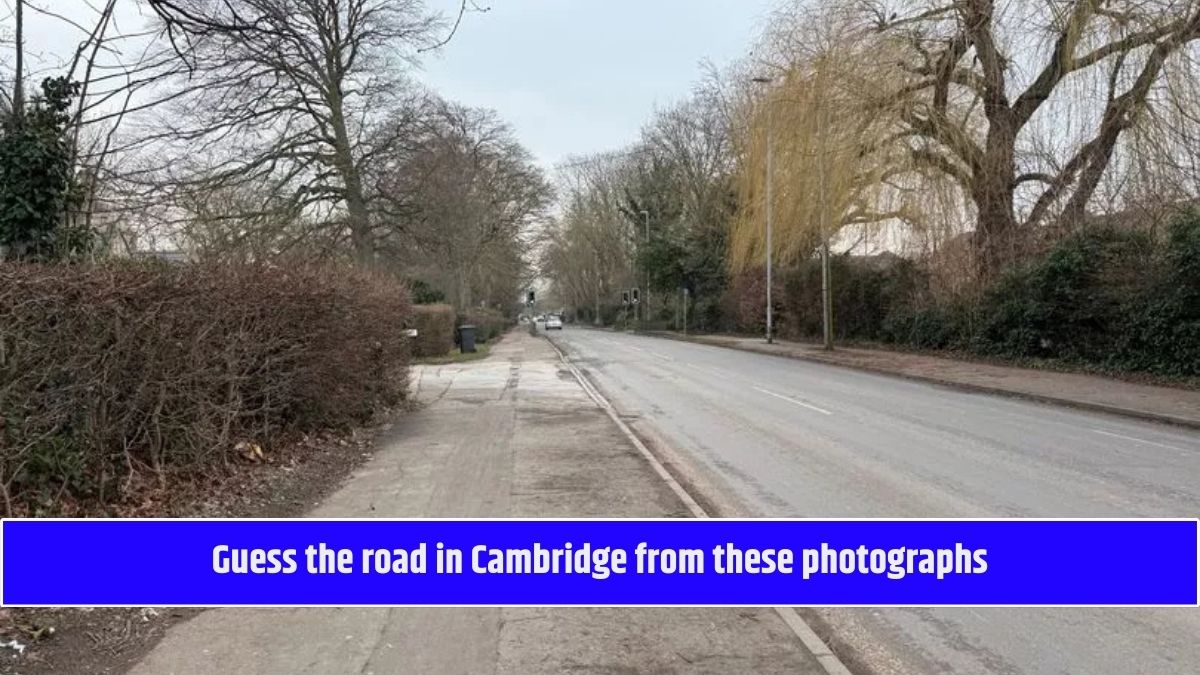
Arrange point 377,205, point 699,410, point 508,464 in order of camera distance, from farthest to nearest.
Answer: point 377,205 < point 699,410 < point 508,464

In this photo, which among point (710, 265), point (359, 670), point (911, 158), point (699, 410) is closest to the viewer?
point (359, 670)

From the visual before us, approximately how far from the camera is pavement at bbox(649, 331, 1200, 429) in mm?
14383

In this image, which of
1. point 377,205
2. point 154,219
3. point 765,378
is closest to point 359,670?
point 154,219

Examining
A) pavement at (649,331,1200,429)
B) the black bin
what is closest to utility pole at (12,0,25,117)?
pavement at (649,331,1200,429)

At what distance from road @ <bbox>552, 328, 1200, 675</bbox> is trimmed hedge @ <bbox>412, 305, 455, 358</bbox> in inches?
455

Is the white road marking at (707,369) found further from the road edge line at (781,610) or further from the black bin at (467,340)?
the black bin at (467,340)

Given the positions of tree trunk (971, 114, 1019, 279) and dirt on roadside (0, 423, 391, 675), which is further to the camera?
tree trunk (971, 114, 1019, 279)

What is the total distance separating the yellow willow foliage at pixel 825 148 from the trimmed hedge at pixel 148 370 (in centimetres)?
1727

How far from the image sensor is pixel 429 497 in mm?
7641

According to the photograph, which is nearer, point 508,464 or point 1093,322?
point 508,464

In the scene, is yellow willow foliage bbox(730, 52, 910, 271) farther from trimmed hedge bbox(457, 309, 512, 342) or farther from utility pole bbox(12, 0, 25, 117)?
utility pole bbox(12, 0, 25, 117)

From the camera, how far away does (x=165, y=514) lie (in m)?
6.50

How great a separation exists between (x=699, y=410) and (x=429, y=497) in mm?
7865

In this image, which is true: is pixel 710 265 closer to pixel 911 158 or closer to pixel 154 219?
pixel 911 158
